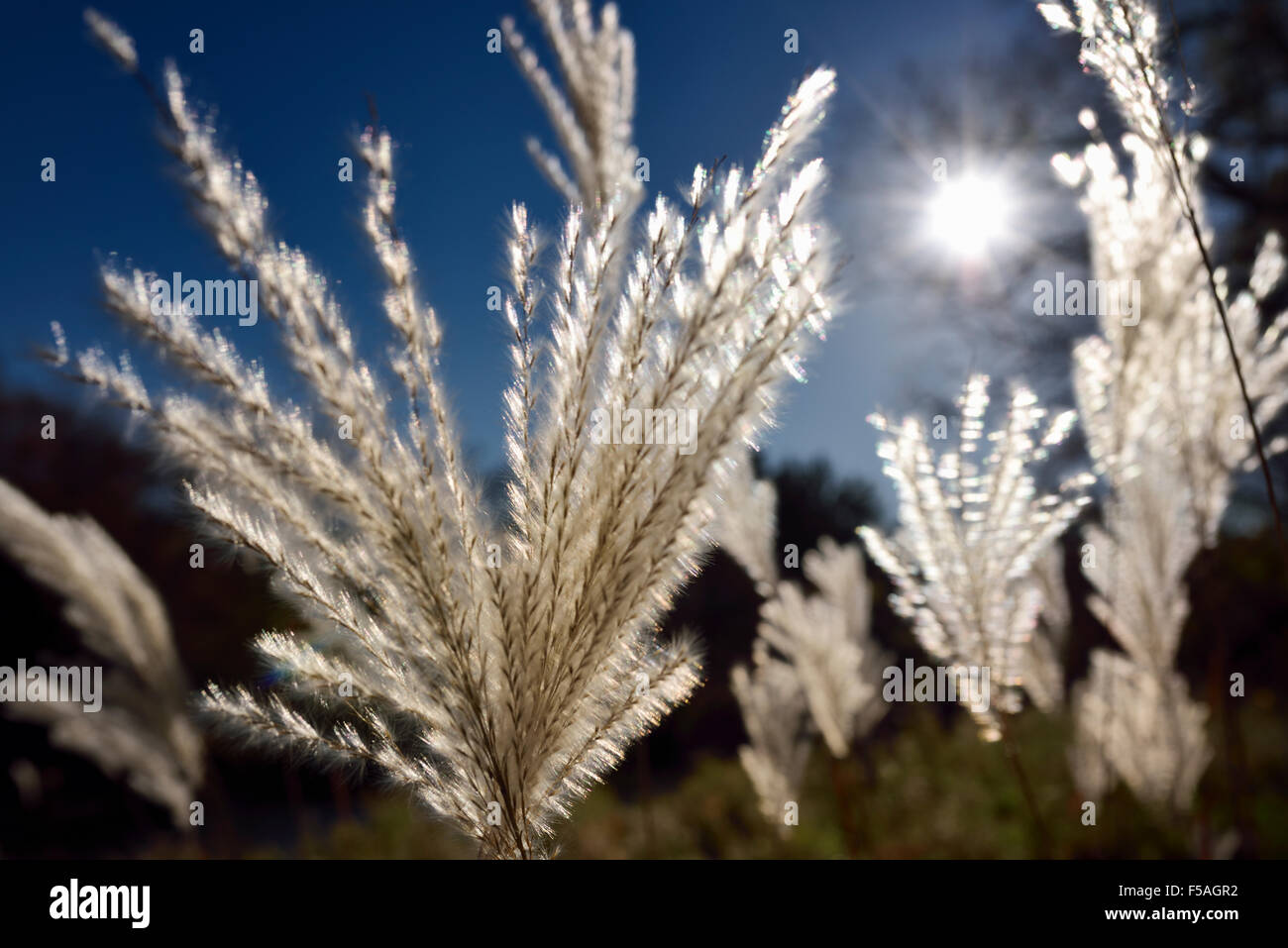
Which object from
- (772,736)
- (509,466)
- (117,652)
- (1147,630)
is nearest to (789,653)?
(772,736)

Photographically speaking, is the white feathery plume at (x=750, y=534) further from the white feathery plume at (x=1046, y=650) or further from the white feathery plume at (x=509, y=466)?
the white feathery plume at (x=509, y=466)

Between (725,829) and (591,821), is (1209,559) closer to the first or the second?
(725,829)

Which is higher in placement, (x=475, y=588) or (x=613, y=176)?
(x=613, y=176)

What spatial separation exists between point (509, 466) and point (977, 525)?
110cm

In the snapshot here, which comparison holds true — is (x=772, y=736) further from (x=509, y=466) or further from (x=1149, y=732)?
(x=509, y=466)

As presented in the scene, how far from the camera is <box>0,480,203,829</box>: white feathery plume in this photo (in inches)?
98.3

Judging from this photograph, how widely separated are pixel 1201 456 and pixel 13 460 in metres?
13.2

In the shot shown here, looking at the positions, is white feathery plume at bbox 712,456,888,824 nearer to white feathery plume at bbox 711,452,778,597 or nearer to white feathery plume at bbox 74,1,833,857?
white feathery plume at bbox 711,452,778,597

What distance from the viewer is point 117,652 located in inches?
113

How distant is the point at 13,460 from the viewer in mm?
10523

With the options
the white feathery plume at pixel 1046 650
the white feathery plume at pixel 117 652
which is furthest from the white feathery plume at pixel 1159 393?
the white feathery plume at pixel 117 652

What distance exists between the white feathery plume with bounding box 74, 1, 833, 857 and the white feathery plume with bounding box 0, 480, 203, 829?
1746 millimetres
